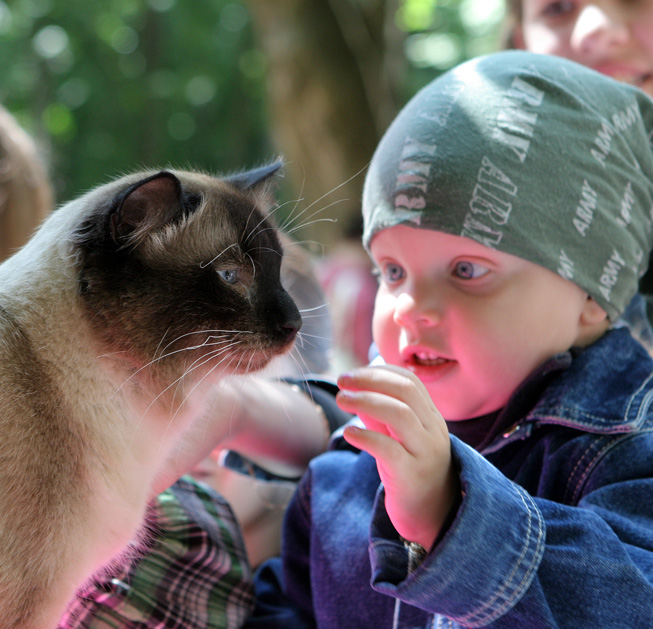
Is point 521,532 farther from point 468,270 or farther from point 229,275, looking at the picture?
point 229,275

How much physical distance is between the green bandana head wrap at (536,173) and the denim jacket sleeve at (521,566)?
1.40ft

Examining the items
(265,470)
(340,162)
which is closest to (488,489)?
(265,470)

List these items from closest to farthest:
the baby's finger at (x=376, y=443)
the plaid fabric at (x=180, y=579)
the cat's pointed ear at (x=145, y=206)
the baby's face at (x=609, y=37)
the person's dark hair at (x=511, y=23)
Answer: the baby's finger at (x=376, y=443)
the cat's pointed ear at (x=145, y=206)
the plaid fabric at (x=180, y=579)
the baby's face at (x=609, y=37)
the person's dark hair at (x=511, y=23)

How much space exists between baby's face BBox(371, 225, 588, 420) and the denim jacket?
76 millimetres

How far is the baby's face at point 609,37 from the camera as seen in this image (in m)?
1.64

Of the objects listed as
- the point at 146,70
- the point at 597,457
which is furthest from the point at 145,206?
the point at 146,70

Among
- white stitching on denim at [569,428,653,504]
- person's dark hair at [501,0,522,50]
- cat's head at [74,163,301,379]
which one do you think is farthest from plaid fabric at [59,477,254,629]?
person's dark hair at [501,0,522,50]

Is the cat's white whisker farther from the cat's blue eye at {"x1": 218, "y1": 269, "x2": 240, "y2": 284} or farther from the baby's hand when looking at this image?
the baby's hand

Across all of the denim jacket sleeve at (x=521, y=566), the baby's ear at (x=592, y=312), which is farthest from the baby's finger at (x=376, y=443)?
the baby's ear at (x=592, y=312)

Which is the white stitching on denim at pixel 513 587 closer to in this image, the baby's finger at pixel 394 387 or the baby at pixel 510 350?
the baby at pixel 510 350

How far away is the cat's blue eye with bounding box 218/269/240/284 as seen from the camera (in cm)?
108

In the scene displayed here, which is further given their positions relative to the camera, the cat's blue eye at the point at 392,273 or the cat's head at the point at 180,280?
the cat's blue eye at the point at 392,273

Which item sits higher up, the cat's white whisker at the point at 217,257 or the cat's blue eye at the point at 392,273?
the cat's white whisker at the point at 217,257

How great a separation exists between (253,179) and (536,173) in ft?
1.73
